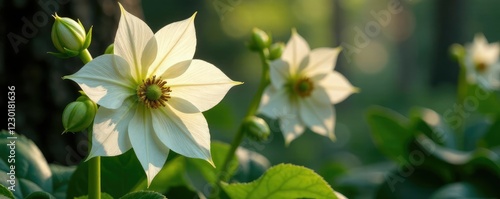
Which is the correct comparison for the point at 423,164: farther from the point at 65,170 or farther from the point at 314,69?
the point at 65,170

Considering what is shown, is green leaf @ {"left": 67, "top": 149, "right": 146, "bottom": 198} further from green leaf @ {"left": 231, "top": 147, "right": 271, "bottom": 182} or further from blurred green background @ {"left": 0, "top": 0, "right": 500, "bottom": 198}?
blurred green background @ {"left": 0, "top": 0, "right": 500, "bottom": 198}

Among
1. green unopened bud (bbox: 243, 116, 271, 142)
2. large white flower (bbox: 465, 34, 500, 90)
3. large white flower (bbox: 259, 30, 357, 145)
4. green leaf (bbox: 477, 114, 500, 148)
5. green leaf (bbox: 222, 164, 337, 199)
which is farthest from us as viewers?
large white flower (bbox: 465, 34, 500, 90)

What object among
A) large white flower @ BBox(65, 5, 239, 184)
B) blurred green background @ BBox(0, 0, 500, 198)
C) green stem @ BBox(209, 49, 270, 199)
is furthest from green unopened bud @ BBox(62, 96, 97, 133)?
blurred green background @ BBox(0, 0, 500, 198)

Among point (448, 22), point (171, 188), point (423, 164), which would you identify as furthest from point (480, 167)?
point (448, 22)

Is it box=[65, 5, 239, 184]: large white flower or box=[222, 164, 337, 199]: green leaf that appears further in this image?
box=[222, 164, 337, 199]: green leaf

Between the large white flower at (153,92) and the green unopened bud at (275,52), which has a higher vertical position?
the large white flower at (153,92)

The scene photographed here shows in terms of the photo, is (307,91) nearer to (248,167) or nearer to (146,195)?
(248,167)

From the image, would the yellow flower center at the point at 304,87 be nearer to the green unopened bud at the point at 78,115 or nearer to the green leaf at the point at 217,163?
the green leaf at the point at 217,163

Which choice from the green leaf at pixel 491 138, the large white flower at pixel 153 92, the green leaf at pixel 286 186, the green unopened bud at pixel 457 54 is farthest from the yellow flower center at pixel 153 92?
the green unopened bud at pixel 457 54

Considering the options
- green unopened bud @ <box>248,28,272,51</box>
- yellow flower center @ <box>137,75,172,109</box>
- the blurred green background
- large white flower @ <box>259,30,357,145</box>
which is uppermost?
yellow flower center @ <box>137,75,172,109</box>
